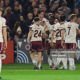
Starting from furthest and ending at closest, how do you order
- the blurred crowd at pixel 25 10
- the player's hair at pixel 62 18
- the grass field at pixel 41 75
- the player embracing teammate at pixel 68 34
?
the blurred crowd at pixel 25 10
the player's hair at pixel 62 18
the player embracing teammate at pixel 68 34
the grass field at pixel 41 75

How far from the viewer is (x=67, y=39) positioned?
22094mm

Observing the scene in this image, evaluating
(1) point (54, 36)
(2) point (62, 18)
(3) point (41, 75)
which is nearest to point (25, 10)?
(1) point (54, 36)

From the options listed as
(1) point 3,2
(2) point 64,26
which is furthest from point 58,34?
(1) point 3,2

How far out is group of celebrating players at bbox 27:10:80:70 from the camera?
864 inches

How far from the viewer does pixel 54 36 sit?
23.3 m

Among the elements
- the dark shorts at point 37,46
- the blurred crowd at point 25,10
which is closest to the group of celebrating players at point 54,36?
the dark shorts at point 37,46

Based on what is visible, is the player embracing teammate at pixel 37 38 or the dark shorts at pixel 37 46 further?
the dark shorts at pixel 37 46

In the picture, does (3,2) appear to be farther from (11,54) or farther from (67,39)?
(67,39)

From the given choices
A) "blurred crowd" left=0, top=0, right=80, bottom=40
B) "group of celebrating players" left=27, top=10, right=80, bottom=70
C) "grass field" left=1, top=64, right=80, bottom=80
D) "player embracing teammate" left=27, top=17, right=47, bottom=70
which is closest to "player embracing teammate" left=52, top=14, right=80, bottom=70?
"group of celebrating players" left=27, top=10, right=80, bottom=70

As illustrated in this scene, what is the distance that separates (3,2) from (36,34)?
762 cm

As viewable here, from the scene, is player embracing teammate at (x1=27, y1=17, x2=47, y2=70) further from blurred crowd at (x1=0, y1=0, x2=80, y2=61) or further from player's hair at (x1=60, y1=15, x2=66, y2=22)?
blurred crowd at (x1=0, y1=0, x2=80, y2=61)

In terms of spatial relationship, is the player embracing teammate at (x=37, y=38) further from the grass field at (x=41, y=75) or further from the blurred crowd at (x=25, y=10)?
the blurred crowd at (x=25, y=10)

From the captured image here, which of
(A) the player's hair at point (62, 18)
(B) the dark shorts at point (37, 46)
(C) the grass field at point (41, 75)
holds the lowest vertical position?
(C) the grass field at point (41, 75)

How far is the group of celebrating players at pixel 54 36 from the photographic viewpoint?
864 inches
